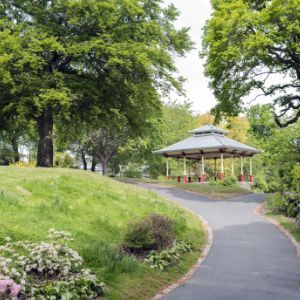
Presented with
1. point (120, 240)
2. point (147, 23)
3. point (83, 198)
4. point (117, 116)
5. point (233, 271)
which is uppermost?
point (147, 23)

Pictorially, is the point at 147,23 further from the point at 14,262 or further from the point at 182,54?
the point at 14,262

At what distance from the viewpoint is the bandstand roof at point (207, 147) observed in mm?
38447

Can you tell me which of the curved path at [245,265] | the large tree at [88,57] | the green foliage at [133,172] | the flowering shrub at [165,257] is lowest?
the curved path at [245,265]

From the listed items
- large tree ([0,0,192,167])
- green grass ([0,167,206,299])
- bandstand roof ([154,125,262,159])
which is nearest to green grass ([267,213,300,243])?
green grass ([0,167,206,299])

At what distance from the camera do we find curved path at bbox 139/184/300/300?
8242 mm

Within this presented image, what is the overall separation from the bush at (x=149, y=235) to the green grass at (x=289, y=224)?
224 inches

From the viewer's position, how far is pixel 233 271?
10.2 m

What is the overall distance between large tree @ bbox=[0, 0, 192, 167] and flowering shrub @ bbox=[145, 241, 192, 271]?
1175 cm

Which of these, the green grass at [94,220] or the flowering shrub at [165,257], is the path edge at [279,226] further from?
the flowering shrub at [165,257]

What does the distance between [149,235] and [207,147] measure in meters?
28.2

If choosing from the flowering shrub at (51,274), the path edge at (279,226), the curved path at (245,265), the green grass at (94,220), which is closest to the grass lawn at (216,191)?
the path edge at (279,226)

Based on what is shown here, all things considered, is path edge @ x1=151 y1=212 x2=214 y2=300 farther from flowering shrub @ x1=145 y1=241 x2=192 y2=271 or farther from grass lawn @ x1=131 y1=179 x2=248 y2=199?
grass lawn @ x1=131 y1=179 x2=248 y2=199

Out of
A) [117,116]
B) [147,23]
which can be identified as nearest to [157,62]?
[147,23]

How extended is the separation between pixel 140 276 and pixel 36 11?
20.0m
